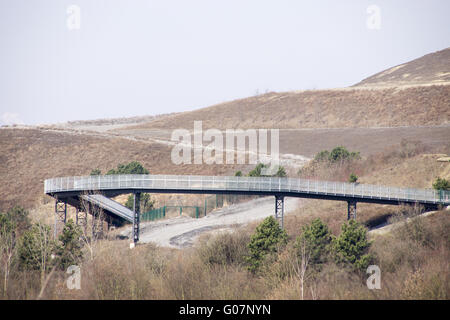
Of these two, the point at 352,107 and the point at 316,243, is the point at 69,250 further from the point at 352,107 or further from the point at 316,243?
the point at 352,107

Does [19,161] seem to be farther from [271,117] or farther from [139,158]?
[271,117]

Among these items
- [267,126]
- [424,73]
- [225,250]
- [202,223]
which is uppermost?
[424,73]

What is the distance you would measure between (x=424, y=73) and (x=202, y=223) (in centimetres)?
13124

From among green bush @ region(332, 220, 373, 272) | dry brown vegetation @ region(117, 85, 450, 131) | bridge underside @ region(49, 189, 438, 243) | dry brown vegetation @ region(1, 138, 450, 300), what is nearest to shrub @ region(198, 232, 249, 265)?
dry brown vegetation @ region(1, 138, 450, 300)

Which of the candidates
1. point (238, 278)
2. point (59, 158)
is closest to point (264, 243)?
point (238, 278)

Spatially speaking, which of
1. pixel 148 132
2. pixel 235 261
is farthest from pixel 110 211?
pixel 148 132

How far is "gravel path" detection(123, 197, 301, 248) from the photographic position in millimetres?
61125

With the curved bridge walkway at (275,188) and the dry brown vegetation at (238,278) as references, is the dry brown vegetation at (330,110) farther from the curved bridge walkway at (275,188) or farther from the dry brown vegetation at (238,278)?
the dry brown vegetation at (238,278)

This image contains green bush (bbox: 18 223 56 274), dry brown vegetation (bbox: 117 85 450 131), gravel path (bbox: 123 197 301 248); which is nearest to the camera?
green bush (bbox: 18 223 56 274)

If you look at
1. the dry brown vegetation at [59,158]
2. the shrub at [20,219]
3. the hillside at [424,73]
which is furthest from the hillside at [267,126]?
the shrub at [20,219]

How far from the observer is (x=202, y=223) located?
69.7 meters

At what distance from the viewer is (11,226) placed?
49.9 meters

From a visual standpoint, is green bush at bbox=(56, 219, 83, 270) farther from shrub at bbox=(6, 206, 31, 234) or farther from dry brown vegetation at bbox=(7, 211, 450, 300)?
shrub at bbox=(6, 206, 31, 234)

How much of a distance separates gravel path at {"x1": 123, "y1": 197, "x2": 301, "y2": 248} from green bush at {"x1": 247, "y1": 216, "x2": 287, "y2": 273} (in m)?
14.7
